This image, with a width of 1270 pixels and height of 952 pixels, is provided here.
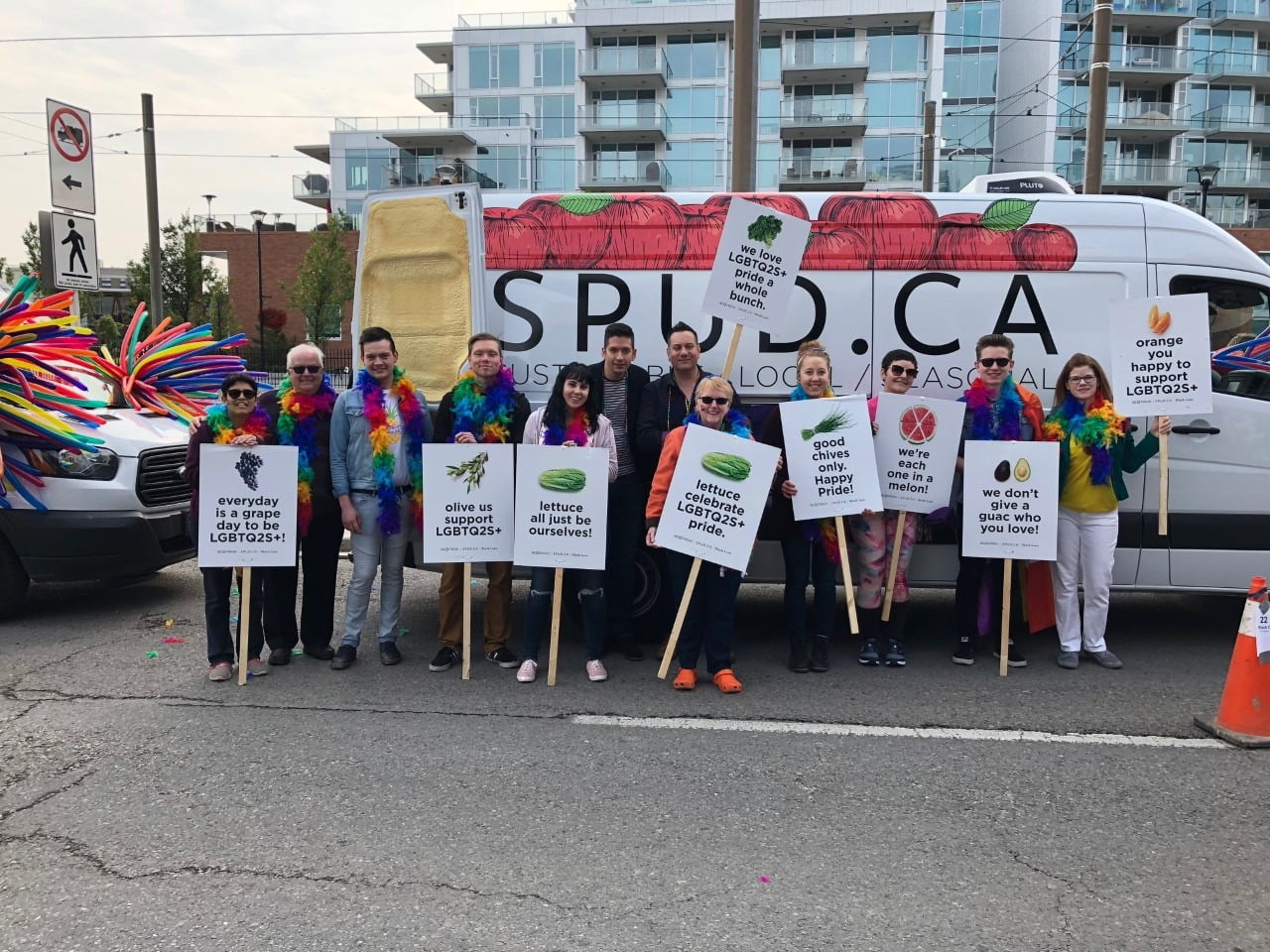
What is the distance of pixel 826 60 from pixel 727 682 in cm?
4963

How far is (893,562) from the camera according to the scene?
17.9ft

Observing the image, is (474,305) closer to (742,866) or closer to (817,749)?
(817,749)

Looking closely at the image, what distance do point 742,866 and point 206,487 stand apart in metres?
3.73

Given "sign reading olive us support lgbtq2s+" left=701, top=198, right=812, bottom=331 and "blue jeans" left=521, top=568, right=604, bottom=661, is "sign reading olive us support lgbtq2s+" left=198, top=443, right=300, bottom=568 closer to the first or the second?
"blue jeans" left=521, top=568, right=604, bottom=661

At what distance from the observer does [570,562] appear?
17.2ft

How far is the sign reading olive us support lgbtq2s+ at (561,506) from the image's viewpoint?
5.20 meters

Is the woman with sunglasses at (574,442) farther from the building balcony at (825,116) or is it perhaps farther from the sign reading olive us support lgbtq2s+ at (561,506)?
the building balcony at (825,116)

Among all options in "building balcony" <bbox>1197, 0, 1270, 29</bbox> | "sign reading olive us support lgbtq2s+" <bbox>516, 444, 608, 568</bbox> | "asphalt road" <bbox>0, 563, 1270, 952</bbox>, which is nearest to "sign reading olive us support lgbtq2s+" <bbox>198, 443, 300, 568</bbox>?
"asphalt road" <bbox>0, 563, 1270, 952</bbox>

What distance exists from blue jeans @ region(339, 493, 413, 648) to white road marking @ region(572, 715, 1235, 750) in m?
1.58

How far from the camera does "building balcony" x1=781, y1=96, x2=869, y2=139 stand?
47.7 metres

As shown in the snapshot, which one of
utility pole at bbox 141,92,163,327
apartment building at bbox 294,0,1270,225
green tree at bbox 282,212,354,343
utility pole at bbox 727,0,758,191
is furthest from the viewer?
apartment building at bbox 294,0,1270,225

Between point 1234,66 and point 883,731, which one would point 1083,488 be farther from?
point 1234,66

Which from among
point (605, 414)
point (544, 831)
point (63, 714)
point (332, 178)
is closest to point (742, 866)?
point (544, 831)

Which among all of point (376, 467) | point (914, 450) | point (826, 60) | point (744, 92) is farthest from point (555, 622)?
point (826, 60)
